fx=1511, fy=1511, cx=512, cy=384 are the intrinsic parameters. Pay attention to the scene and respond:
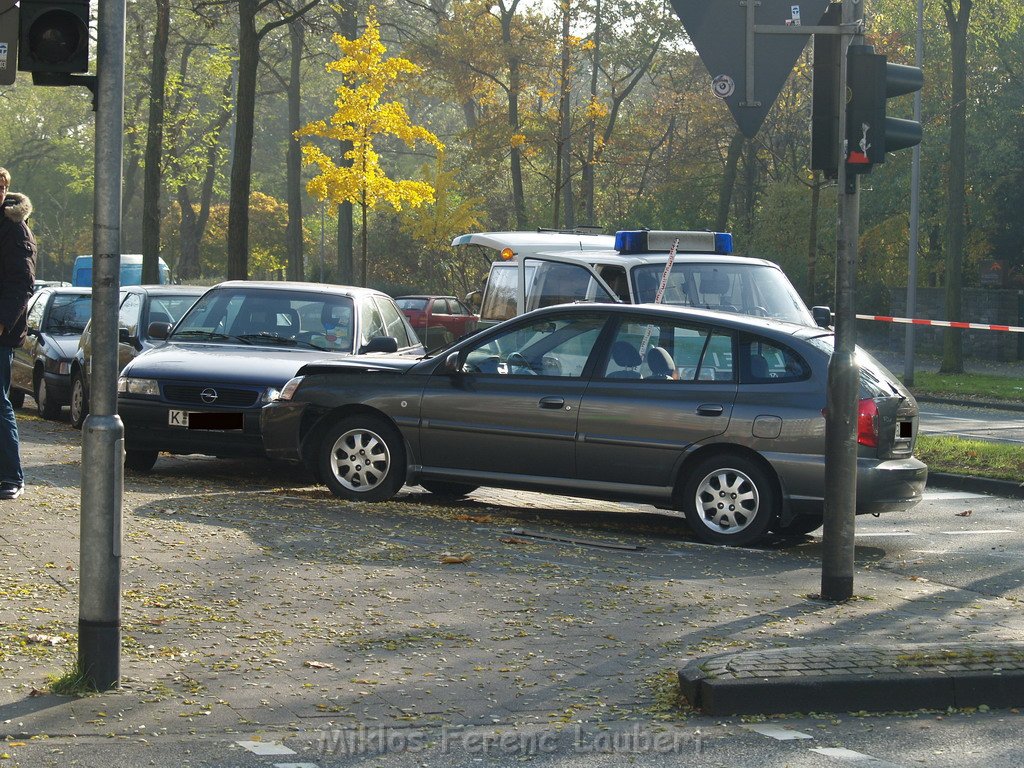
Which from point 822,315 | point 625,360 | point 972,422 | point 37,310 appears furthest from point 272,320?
point 972,422

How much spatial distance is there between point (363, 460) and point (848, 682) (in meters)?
5.74

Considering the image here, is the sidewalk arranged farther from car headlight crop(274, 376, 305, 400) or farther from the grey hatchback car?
car headlight crop(274, 376, 305, 400)

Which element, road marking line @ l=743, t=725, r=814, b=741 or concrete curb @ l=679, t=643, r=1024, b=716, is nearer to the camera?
road marking line @ l=743, t=725, r=814, b=741

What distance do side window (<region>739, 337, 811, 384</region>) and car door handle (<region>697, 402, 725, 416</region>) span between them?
297 mm

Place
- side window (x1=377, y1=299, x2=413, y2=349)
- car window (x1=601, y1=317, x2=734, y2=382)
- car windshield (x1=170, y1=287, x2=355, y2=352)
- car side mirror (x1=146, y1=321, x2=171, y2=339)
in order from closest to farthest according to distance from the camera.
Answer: car window (x1=601, y1=317, x2=734, y2=382) < car windshield (x1=170, y1=287, x2=355, y2=352) < car side mirror (x1=146, y1=321, x2=171, y2=339) < side window (x1=377, y1=299, x2=413, y2=349)

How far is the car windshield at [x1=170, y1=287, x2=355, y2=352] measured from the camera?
13742 millimetres

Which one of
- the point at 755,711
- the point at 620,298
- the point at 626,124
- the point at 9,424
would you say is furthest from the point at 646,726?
the point at 626,124

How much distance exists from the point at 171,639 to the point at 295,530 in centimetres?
282

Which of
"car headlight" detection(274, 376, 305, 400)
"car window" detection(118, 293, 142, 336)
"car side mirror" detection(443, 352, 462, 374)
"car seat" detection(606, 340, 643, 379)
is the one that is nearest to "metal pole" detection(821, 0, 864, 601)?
"car seat" detection(606, 340, 643, 379)

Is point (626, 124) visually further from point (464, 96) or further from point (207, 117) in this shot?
point (207, 117)

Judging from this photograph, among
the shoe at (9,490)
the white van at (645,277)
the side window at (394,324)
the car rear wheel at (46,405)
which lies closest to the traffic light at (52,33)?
the shoe at (9,490)

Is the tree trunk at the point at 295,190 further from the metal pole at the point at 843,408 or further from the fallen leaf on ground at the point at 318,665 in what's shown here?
the fallen leaf on ground at the point at 318,665

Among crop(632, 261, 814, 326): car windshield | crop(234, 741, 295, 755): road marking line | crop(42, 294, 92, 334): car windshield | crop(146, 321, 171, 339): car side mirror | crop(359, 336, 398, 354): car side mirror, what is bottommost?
crop(234, 741, 295, 755): road marking line

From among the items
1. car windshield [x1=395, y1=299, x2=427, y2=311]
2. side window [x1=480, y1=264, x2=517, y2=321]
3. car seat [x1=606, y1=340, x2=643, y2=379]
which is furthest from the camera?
car windshield [x1=395, y1=299, x2=427, y2=311]
